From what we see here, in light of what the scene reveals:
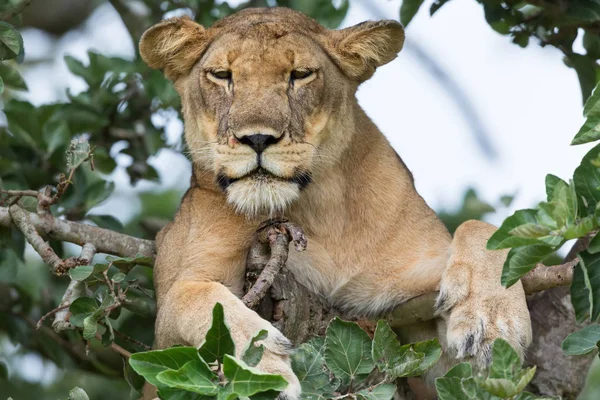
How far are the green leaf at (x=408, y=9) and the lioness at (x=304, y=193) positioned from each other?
0.69 m

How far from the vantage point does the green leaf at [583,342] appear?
3.94m

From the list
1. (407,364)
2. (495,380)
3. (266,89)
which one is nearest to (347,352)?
(407,364)

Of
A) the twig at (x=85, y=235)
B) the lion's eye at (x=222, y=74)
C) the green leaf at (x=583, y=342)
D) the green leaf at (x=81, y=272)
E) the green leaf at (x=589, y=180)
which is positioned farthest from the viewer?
the twig at (x=85, y=235)

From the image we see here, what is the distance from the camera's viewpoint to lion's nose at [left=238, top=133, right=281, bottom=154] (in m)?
4.94

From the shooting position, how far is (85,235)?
6098 millimetres

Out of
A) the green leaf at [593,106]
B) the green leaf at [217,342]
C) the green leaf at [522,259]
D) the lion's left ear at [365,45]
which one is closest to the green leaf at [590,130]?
the green leaf at [593,106]

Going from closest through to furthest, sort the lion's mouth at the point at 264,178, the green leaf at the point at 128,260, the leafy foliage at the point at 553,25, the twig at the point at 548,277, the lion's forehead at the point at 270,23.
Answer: the twig at the point at 548,277, the lion's mouth at the point at 264,178, the green leaf at the point at 128,260, the lion's forehead at the point at 270,23, the leafy foliage at the point at 553,25

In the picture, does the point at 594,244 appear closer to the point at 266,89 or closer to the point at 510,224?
the point at 510,224

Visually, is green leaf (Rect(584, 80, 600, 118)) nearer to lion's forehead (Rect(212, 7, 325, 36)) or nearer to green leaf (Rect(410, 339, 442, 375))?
green leaf (Rect(410, 339, 442, 375))

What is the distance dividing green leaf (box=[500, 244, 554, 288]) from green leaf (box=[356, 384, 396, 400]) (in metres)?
0.60

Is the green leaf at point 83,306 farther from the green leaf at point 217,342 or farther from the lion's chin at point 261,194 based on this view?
the green leaf at point 217,342

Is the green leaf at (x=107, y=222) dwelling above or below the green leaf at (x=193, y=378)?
below

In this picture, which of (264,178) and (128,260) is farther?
(128,260)

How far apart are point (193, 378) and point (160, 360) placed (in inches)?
7.3
